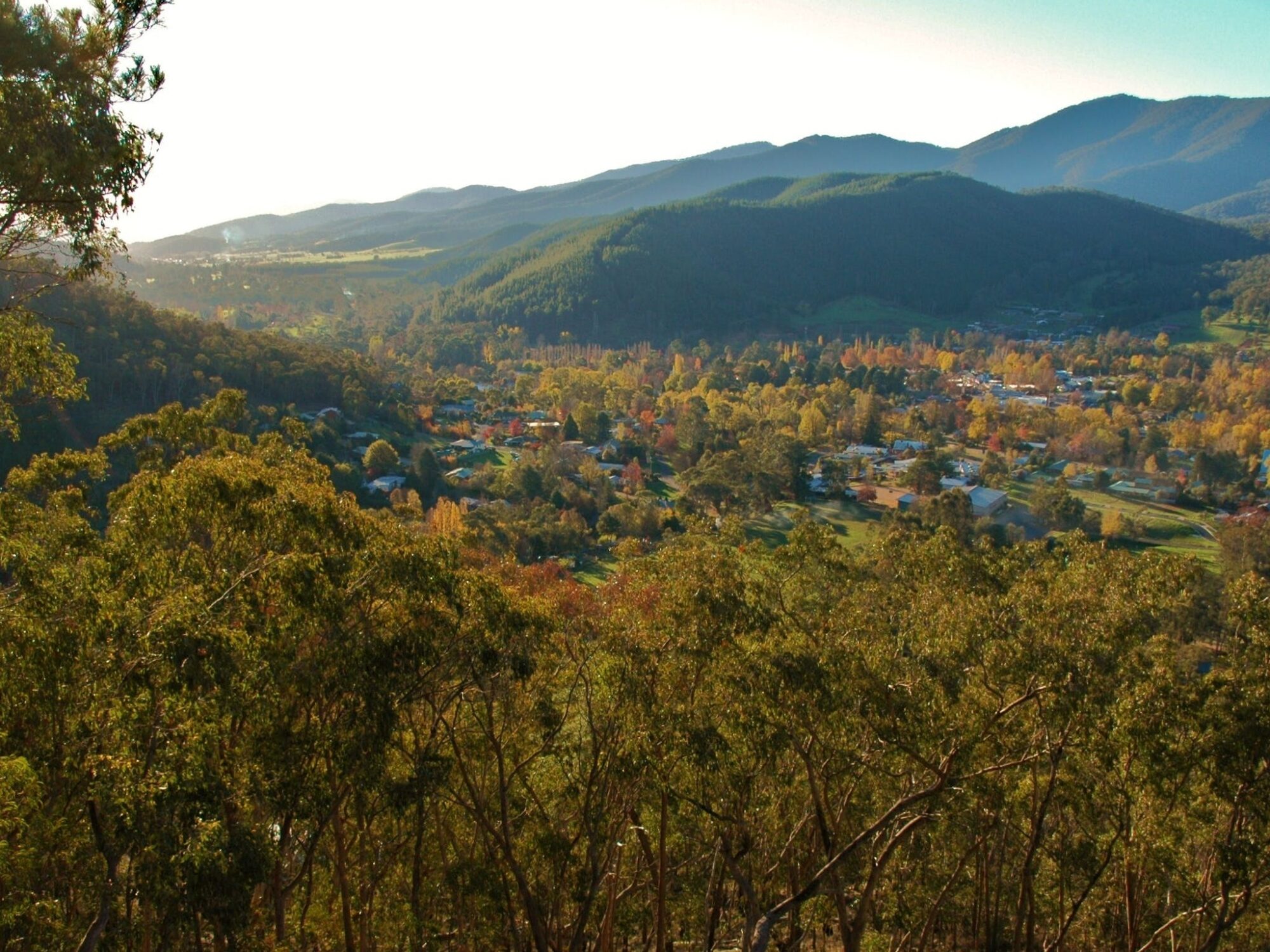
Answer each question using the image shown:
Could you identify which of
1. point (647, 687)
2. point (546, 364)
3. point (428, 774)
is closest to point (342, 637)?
point (428, 774)

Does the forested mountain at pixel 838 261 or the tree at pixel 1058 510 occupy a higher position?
the forested mountain at pixel 838 261

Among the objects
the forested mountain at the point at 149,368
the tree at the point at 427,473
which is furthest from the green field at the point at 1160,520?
the forested mountain at the point at 149,368

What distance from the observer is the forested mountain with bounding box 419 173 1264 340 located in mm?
127625

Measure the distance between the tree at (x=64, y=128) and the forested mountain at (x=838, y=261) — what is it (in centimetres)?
11641

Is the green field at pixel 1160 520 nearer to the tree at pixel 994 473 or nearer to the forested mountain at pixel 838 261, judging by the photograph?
the tree at pixel 994 473

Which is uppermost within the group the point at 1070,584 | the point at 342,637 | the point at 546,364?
the point at 342,637

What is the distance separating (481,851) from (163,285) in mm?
147789

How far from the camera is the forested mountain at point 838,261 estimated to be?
127625 mm

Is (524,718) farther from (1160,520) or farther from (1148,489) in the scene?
(1148,489)

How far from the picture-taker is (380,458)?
48125mm

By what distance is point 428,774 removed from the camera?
7.18m

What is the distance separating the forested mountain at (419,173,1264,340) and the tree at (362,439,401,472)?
76399 millimetres

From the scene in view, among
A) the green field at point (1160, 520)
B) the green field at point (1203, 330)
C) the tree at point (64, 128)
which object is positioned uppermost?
the tree at point (64, 128)

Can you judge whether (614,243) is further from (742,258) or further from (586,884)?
(586,884)
